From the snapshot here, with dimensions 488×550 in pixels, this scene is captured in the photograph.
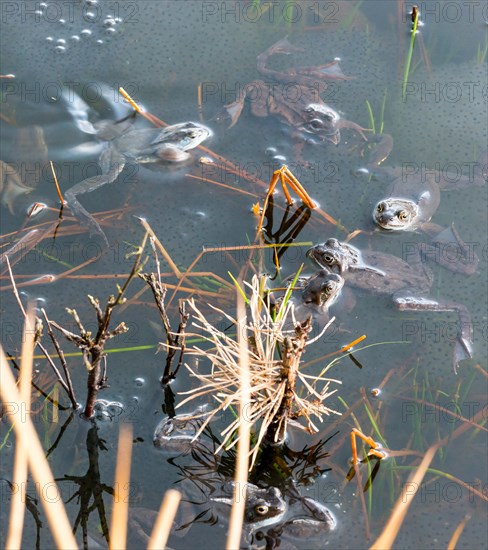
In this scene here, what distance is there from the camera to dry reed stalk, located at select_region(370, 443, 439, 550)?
→ 285 cm

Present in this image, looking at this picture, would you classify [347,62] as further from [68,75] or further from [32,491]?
[32,491]

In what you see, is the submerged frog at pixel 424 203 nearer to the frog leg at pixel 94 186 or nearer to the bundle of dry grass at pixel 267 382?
the bundle of dry grass at pixel 267 382

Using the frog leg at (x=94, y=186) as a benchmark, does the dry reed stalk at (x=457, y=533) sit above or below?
below

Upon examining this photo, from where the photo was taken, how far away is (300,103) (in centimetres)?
443

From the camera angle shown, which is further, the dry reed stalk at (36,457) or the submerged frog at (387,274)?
the submerged frog at (387,274)

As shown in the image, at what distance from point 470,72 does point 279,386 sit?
2840 mm

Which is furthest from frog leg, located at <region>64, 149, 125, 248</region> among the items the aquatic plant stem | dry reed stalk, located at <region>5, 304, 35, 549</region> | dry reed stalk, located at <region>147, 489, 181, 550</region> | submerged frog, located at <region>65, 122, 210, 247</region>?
the aquatic plant stem

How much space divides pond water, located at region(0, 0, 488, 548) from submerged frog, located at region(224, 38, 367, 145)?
2.2 inches

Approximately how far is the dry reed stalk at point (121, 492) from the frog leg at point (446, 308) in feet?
4.77

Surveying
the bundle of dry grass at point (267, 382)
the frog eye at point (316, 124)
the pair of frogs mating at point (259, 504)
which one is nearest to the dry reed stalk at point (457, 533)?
the pair of frogs mating at point (259, 504)

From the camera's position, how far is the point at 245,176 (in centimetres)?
406

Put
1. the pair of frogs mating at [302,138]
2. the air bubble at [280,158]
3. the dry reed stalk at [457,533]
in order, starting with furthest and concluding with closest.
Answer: the air bubble at [280,158], the pair of frogs mating at [302,138], the dry reed stalk at [457,533]

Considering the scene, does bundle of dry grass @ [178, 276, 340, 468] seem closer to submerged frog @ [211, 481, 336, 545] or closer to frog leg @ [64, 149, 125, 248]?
submerged frog @ [211, 481, 336, 545]

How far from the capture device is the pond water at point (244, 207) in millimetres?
3000
